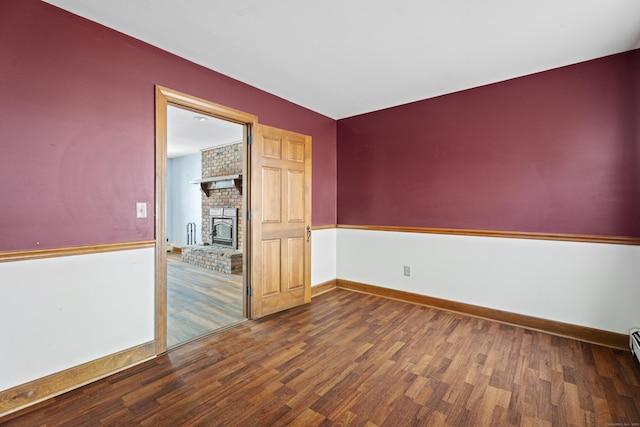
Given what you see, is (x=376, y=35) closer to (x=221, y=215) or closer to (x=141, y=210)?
(x=141, y=210)

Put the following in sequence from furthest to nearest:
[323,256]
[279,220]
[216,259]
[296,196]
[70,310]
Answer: [216,259]
[323,256]
[296,196]
[279,220]
[70,310]

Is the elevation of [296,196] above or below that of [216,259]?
above

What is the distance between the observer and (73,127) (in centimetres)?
197

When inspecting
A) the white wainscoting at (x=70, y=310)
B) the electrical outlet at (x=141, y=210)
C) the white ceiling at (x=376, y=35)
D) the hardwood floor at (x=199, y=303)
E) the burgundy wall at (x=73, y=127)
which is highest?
the white ceiling at (x=376, y=35)

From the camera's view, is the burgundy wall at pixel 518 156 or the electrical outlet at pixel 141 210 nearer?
the electrical outlet at pixel 141 210

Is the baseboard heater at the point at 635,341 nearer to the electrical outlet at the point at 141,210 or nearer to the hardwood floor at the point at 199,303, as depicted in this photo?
the hardwood floor at the point at 199,303

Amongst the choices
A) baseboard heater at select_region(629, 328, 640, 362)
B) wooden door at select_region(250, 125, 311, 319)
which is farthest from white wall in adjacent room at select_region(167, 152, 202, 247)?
baseboard heater at select_region(629, 328, 640, 362)

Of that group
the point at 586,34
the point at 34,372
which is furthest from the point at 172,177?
the point at 586,34

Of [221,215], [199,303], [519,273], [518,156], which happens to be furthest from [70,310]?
[221,215]

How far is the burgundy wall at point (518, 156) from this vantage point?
2.55 metres

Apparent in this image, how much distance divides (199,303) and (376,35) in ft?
11.6

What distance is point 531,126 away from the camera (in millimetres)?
2918

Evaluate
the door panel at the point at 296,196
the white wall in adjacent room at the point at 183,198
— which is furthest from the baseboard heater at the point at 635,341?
the white wall in adjacent room at the point at 183,198

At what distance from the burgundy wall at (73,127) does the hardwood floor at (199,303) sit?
1126 millimetres
